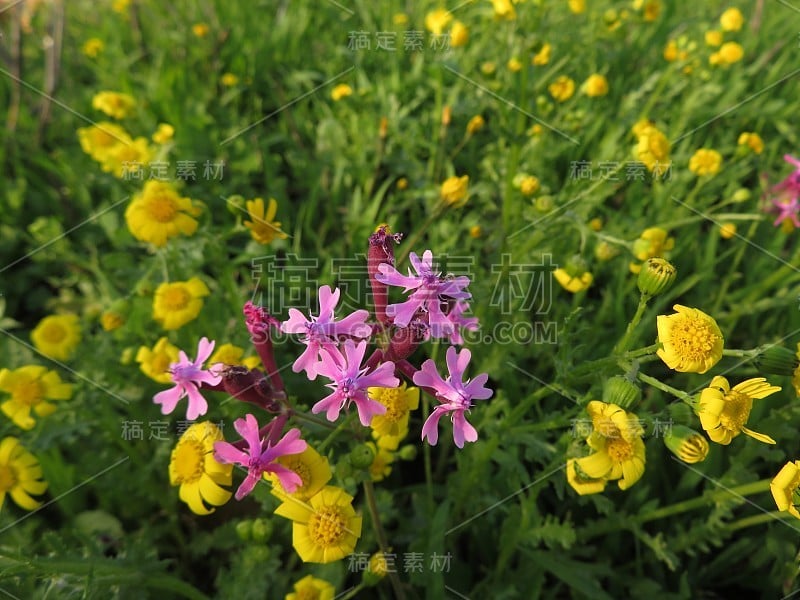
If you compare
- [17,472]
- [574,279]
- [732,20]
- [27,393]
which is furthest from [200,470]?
[732,20]

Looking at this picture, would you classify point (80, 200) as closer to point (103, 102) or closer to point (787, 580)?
point (103, 102)

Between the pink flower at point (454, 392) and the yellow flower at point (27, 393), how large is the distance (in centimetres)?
153

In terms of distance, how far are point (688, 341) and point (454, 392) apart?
53 centimetres

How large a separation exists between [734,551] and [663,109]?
236 cm

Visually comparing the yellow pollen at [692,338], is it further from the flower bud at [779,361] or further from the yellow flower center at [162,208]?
the yellow flower center at [162,208]

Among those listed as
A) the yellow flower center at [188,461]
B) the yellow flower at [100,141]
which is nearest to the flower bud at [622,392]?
the yellow flower center at [188,461]

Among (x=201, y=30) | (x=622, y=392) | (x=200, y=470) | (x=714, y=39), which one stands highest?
(x=714, y=39)

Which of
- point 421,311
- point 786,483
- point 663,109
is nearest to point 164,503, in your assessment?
point 421,311

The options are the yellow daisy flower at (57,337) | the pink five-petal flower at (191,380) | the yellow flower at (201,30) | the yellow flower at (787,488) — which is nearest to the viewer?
the yellow flower at (787,488)

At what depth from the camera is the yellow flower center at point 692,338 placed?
1217 millimetres

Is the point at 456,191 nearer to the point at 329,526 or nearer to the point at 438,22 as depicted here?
the point at 329,526

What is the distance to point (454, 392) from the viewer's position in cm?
120

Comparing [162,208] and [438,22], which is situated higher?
[438,22]

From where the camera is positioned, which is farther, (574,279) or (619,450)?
(574,279)
